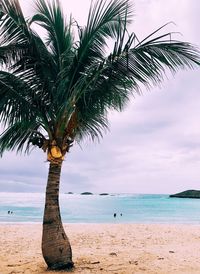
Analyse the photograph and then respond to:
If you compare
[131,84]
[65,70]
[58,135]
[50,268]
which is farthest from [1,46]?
[50,268]

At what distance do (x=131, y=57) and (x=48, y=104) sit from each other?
2.06m

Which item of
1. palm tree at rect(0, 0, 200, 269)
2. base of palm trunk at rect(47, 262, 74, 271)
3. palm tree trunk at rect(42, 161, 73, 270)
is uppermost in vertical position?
palm tree at rect(0, 0, 200, 269)

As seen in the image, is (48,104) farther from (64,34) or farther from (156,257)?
(156,257)

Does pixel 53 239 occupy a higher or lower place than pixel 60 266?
higher

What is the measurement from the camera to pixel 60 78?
859 cm

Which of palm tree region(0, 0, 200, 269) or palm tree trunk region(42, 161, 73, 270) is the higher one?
palm tree region(0, 0, 200, 269)

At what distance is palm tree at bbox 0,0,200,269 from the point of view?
838cm

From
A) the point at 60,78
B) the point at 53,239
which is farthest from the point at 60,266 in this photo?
the point at 60,78

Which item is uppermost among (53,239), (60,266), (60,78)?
(60,78)

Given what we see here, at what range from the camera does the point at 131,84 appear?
8914 millimetres

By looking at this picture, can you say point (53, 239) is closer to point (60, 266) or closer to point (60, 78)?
point (60, 266)

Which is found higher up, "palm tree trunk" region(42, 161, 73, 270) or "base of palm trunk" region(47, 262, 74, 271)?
"palm tree trunk" region(42, 161, 73, 270)

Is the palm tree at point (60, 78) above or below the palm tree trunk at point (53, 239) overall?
above

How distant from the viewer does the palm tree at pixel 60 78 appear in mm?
8383
